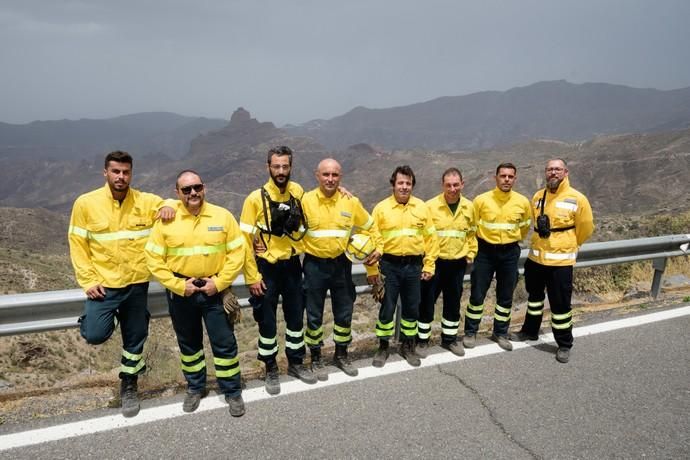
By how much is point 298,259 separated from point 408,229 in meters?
1.18

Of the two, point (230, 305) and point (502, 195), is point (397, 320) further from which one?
point (230, 305)

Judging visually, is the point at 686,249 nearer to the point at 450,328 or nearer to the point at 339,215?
the point at 450,328

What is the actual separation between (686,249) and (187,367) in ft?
23.8

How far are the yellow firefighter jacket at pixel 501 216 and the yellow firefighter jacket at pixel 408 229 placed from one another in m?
0.76

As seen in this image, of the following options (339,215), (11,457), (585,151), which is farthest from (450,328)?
(585,151)

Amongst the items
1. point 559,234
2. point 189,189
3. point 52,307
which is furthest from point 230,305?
point 559,234

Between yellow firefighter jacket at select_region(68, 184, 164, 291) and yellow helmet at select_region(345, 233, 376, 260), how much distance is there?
189 centimetres

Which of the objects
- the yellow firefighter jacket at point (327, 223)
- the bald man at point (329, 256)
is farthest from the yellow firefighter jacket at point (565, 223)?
the yellow firefighter jacket at point (327, 223)

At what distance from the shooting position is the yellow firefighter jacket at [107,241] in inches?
134

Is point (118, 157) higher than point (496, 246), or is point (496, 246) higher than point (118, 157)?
point (118, 157)

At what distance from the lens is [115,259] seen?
3471mm

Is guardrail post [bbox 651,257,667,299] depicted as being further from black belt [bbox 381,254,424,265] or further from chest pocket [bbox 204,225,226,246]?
chest pocket [bbox 204,225,226,246]

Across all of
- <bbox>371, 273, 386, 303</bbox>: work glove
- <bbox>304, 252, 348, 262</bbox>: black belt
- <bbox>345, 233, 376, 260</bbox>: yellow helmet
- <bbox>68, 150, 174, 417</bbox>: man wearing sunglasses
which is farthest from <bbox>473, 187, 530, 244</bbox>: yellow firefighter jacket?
<bbox>68, 150, 174, 417</bbox>: man wearing sunglasses

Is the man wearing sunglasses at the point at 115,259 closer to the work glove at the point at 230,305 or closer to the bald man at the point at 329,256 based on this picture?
the work glove at the point at 230,305
